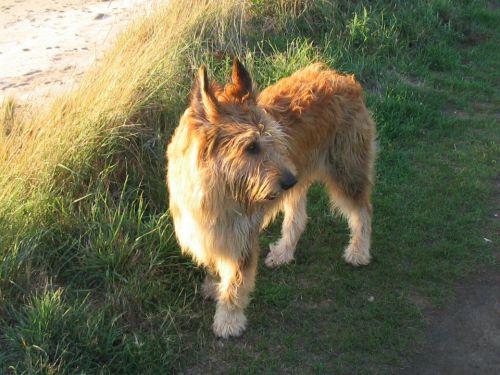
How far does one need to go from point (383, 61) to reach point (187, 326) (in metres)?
5.28

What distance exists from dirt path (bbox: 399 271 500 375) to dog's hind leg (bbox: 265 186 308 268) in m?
1.30

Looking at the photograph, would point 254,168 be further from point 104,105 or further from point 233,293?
point 104,105

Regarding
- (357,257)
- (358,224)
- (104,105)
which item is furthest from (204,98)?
(357,257)

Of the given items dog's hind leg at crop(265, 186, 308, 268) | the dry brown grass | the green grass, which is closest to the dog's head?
the green grass

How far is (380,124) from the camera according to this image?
23.3 feet

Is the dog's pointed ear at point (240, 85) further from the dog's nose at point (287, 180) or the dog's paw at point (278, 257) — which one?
the dog's paw at point (278, 257)

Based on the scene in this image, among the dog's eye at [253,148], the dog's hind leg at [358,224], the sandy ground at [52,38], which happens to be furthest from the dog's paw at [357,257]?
the sandy ground at [52,38]

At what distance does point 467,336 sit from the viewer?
14.8 ft

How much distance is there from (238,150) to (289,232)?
1739mm

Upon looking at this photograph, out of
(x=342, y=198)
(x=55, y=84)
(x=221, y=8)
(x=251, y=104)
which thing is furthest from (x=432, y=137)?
(x=55, y=84)

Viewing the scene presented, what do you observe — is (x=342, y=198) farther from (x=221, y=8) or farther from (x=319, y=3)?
(x=319, y=3)

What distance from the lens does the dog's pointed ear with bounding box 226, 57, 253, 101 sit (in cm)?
392

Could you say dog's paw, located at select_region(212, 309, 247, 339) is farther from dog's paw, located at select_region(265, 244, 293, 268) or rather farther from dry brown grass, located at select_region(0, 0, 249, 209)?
dry brown grass, located at select_region(0, 0, 249, 209)

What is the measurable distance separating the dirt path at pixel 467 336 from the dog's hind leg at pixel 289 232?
1302 millimetres
